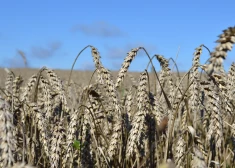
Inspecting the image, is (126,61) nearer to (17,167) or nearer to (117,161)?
(117,161)

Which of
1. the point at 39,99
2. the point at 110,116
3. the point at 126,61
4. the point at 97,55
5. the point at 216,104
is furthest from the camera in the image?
the point at 39,99

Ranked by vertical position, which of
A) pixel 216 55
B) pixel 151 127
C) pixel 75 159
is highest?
pixel 216 55

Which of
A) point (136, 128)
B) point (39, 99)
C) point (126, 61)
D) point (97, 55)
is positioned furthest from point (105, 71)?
point (39, 99)

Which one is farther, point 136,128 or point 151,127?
point 151,127

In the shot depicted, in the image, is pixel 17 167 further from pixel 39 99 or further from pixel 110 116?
pixel 39 99

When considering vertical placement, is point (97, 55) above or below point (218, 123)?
above

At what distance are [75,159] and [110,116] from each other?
617 millimetres

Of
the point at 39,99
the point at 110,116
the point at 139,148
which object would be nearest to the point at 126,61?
the point at 139,148

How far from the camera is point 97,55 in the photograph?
3.22 metres

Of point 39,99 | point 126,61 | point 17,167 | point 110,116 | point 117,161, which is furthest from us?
point 39,99

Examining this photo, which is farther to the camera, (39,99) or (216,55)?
(39,99)

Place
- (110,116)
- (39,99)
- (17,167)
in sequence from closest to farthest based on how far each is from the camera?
(17,167)
(110,116)
(39,99)

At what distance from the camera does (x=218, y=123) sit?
104 inches

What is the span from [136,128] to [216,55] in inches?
56.0
